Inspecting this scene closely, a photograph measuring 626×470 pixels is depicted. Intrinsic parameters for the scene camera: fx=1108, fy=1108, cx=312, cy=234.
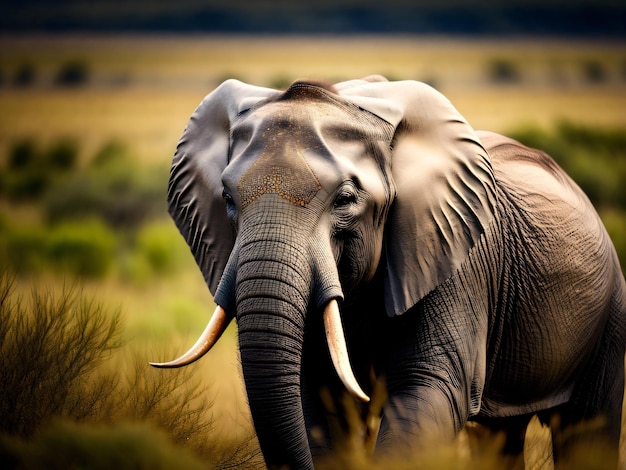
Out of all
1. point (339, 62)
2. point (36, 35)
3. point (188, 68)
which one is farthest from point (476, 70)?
point (36, 35)

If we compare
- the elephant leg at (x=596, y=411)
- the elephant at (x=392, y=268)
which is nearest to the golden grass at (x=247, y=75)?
the elephant leg at (x=596, y=411)

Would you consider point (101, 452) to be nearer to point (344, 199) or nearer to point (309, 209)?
point (309, 209)

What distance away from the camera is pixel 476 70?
80.1m

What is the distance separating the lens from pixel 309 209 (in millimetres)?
4375

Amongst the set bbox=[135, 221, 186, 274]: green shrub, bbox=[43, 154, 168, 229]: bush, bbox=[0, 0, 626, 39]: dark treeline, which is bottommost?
bbox=[135, 221, 186, 274]: green shrub

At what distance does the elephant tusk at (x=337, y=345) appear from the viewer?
4172 mm

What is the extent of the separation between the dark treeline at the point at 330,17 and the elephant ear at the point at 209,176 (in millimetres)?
98699

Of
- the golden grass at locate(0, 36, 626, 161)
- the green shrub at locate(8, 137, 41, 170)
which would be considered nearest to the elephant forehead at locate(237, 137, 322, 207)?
the green shrub at locate(8, 137, 41, 170)

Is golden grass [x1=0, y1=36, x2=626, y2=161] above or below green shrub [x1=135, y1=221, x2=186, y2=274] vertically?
above

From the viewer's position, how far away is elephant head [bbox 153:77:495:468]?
13.7ft

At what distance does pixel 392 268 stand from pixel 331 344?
0.71 m

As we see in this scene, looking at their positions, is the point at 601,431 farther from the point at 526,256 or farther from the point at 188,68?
the point at 188,68

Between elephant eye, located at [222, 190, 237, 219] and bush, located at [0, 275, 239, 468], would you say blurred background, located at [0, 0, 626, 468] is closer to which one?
bush, located at [0, 275, 239, 468]

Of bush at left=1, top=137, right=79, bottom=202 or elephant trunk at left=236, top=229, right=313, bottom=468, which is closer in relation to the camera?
elephant trunk at left=236, top=229, right=313, bottom=468
